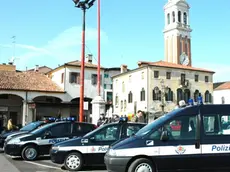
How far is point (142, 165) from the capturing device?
7.30 m

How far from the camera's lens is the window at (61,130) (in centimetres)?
1249

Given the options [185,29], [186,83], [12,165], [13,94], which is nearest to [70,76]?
[13,94]

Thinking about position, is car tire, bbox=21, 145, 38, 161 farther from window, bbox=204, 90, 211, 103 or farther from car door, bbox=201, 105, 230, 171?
window, bbox=204, 90, 211, 103

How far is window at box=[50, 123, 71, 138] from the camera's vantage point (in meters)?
12.5

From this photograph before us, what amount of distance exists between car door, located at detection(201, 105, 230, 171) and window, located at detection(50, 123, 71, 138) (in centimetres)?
635

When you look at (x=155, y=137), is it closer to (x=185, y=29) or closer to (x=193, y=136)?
(x=193, y=136)

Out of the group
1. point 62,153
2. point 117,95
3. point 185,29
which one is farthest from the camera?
point 185,29

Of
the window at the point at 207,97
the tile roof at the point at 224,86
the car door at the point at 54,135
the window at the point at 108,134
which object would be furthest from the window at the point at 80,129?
the tile roof at the point at 224,86

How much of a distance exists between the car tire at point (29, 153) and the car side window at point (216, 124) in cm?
730

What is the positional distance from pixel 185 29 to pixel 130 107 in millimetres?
32806

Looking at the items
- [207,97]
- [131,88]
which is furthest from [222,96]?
[131,88]

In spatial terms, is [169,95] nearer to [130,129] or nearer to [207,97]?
[207,97]

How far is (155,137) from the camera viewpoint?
741 centimetres

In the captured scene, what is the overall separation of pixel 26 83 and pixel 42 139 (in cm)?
2714
